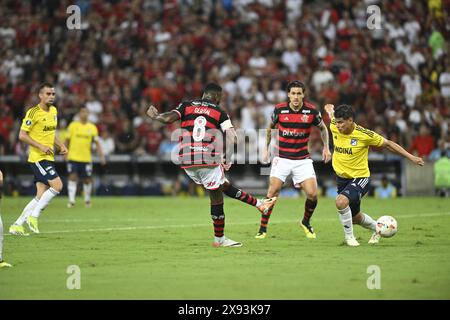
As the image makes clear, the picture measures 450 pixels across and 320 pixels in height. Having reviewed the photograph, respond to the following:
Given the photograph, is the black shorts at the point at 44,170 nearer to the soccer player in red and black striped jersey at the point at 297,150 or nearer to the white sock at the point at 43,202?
the white sock at the point at 43,202

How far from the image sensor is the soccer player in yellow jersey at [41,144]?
16.8 meters

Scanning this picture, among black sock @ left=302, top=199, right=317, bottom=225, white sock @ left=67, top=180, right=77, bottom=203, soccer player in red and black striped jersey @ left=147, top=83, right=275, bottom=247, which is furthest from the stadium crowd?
soccer player in red and black striped jersey @ left=147, top=83, right=275, bottom=247

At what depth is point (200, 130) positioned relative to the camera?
45.6ft

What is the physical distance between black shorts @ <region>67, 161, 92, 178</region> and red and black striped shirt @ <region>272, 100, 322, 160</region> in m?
10.5

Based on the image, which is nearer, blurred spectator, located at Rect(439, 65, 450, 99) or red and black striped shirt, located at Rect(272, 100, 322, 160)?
red and black striped shirt, located at Rect(272, 100, 322, 160)

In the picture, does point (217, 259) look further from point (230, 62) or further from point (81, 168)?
point (230, 62)

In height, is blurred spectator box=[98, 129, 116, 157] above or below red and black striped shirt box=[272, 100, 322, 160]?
below

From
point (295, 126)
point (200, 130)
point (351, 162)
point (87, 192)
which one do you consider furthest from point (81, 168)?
point (351, 162)

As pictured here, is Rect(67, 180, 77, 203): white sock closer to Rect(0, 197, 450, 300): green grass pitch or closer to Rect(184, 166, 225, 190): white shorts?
Rect(0, 197, 450, 300): green grass pitch

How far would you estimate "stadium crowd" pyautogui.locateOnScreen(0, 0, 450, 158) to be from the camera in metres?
29.2

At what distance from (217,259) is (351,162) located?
3134 mm

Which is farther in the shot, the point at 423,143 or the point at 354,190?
the point at 423,143

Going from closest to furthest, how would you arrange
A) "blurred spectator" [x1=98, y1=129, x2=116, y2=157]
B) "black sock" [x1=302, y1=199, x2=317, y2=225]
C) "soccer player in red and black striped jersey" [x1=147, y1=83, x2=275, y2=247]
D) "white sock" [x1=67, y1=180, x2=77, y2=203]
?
1. "soccer player in red and black striped jersey" [x1=147, y1=83, x2=275, y2=247]
2. "black sock" [x1=302, y1=199, x2=317, y2=225]
3. "white sock" [x1=67, y1=180, x2=77, y2=203]
4. "blurred spectator" [x1=98, y1=129, x2=116, y2=157]

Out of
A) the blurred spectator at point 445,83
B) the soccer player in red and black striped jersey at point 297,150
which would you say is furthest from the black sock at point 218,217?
the blurred spectator at point 445,83
